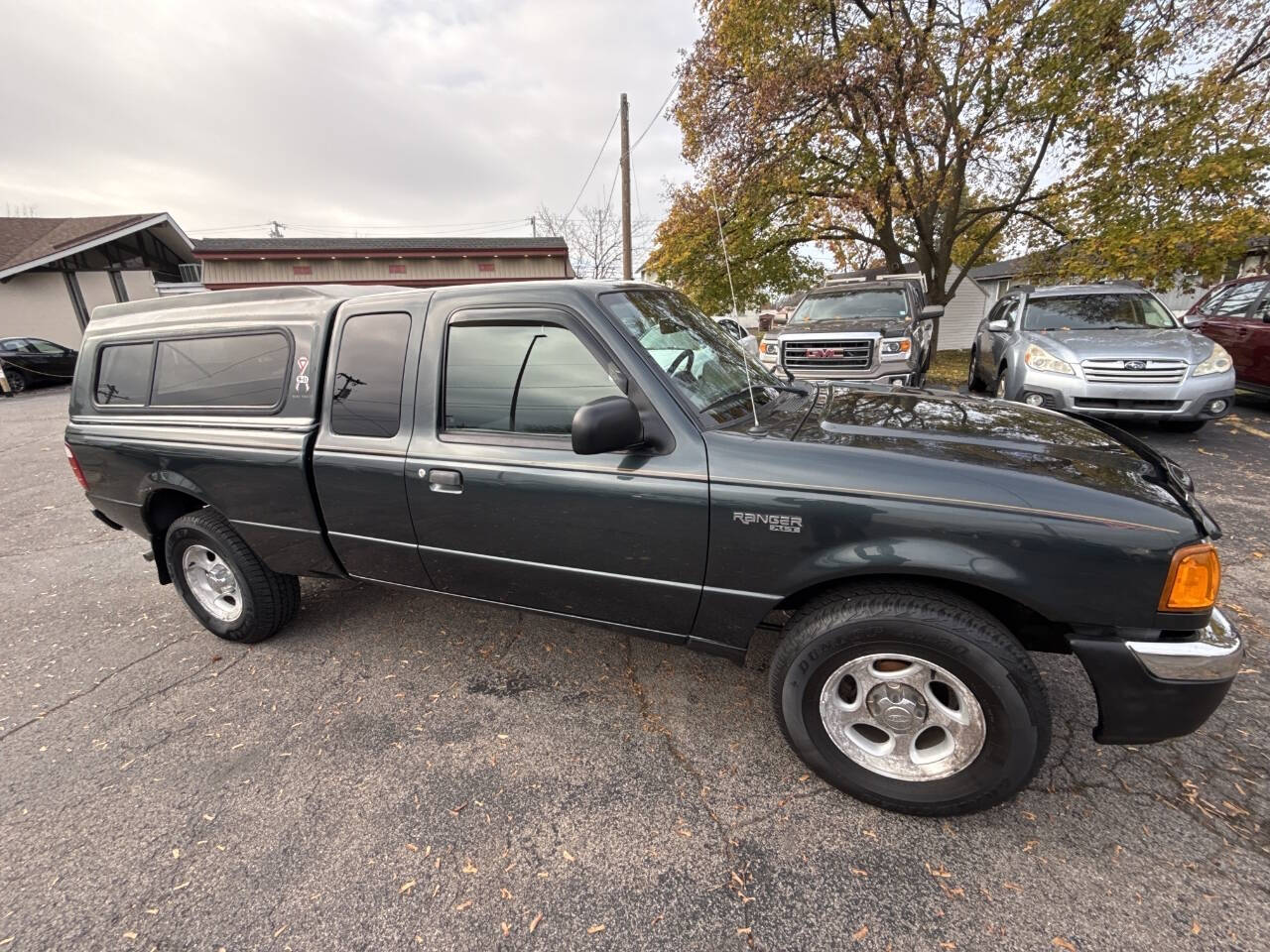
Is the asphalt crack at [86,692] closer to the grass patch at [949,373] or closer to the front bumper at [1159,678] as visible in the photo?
the front bumper at [1159,678]

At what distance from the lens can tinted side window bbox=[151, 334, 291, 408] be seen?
282 centimetres

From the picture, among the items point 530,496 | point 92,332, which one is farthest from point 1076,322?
point 92,332

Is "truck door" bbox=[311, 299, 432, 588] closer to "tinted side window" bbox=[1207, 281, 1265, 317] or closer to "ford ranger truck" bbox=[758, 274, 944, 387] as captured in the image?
"ford ranger truck" bbox=[758, 274, 944, 387]

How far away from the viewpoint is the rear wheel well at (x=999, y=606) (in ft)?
6.23

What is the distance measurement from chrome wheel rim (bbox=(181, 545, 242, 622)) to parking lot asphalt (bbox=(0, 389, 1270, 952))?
0.25 m

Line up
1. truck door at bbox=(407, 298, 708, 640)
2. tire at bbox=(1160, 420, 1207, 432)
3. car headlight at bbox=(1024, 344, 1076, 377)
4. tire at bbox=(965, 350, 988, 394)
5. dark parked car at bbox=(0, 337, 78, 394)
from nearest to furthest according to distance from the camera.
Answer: truck door at bbox=(407, 298, 708, 640) < car headlight at bbox=(1024, 344, 1076, 377) < tire at bbox=(1160, 420, 1207, 432) < tire at bbox=(965, 350, 988, 394) < dark parked car at bbox=(0, 337, 78, 394)

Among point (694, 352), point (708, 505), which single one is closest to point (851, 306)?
point (694, 352)

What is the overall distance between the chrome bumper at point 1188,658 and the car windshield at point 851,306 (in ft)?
23.3

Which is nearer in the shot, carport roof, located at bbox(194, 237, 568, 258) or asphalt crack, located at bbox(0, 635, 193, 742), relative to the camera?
Answer: asphalt crack, located at bbox(0, 635, 193, 742)

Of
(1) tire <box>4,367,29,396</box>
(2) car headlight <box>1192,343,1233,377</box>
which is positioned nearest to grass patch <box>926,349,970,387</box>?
(2) car headlight <box>1192,343,1233,377</box>

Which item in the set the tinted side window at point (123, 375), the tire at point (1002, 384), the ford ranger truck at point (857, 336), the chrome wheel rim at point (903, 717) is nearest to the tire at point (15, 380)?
the tinted side window at point (123, 375)

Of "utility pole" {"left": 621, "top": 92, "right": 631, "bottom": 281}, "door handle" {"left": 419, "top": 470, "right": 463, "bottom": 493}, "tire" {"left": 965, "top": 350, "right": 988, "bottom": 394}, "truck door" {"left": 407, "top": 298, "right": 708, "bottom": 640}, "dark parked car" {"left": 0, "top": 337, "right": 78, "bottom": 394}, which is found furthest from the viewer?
"dark parked car" {"left": 0, "top": 337, "right": 78, "bottom": 394}

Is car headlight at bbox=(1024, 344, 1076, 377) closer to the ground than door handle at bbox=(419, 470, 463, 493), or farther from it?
farther from it

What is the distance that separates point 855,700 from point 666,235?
1403cm
